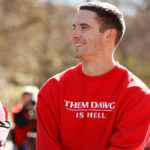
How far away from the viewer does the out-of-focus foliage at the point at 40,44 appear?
22125 mm

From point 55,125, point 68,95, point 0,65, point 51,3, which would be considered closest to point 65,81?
point 68,95

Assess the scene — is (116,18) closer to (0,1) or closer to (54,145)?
(54,145)

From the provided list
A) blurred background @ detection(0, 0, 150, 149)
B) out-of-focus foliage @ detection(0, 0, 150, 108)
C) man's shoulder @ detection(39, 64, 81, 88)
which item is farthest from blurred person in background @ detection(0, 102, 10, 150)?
out-of-focus foliage @ detection(0, 0, 150, 108)

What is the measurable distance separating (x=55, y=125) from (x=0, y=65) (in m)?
19.0

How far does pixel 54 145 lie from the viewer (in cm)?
313

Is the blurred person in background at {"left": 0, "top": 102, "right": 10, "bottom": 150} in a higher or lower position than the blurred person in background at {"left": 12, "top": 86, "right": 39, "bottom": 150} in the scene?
higher

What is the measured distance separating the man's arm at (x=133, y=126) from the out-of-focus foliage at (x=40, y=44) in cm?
1624

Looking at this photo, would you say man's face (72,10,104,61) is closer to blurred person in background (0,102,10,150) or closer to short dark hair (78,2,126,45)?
short dark hair (78,2,126,45)

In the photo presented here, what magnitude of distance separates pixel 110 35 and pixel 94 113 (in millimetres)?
669

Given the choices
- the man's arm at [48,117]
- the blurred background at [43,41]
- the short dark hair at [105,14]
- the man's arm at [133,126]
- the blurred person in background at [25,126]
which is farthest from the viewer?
the blurred background at [43,41]

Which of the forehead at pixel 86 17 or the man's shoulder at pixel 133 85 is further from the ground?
the forehead at pixel 86 17

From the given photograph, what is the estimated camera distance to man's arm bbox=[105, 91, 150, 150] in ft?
10.0

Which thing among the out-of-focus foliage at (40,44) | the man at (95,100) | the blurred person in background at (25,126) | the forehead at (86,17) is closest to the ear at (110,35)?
the man at (95,100)

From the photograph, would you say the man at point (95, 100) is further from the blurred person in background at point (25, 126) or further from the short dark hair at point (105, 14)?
the blurred person in background at point (25, 126)
